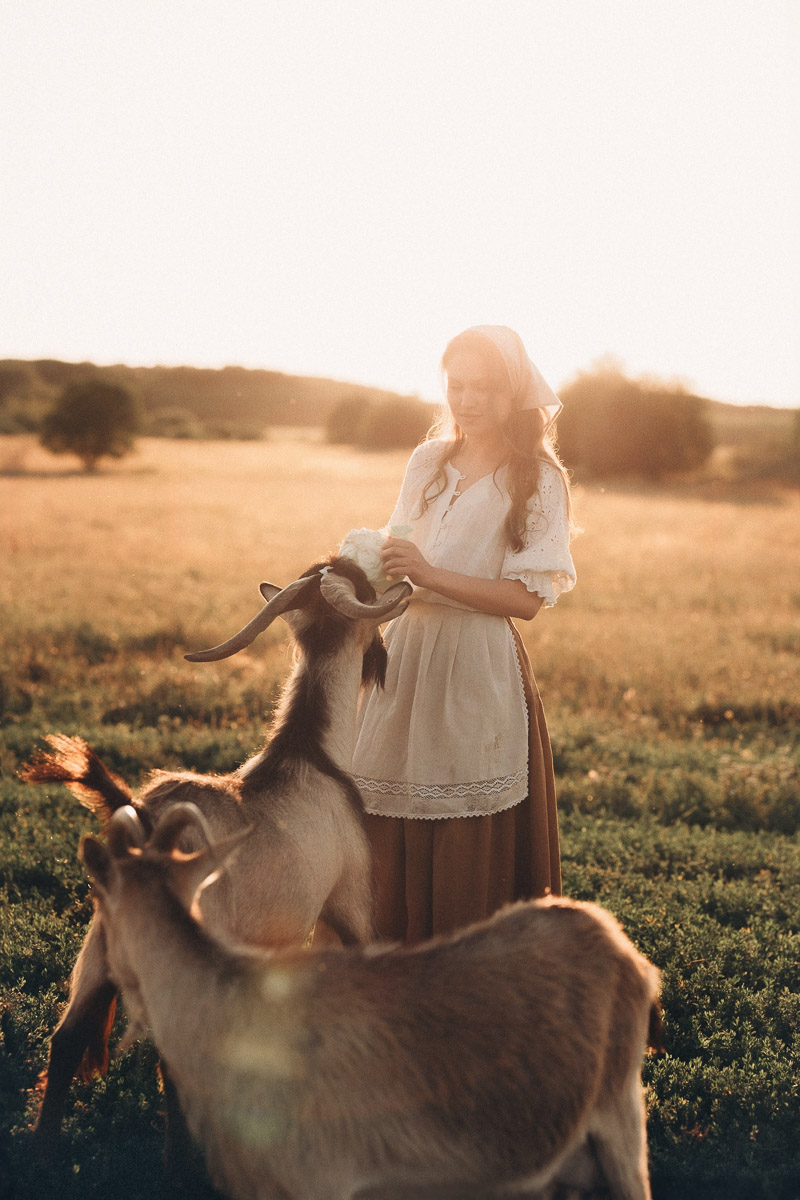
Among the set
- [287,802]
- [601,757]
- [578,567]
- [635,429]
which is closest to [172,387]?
[635,429]

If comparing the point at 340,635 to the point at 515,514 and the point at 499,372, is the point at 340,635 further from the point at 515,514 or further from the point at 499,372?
the point at 499,372

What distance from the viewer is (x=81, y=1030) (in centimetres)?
325

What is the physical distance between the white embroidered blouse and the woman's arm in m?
0.07

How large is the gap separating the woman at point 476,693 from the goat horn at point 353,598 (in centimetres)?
49

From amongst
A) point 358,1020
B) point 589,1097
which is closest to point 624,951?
point 589,1097

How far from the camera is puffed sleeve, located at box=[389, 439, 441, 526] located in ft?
15.4

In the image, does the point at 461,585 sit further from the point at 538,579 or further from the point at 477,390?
the point at 477,390

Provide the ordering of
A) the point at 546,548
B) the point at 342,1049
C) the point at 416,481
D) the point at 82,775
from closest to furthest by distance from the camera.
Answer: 1. the point at 342,1049
2. the point at 82,775
3. the point at 546,548
4. the point at 416,481

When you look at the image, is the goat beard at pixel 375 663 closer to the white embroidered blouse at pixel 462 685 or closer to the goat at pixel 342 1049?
the white embroidered blouse at pixel 462 685

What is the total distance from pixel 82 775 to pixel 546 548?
2.20 metres

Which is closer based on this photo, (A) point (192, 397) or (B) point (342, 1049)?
(B) point (342, 1049)

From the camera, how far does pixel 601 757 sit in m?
8.61

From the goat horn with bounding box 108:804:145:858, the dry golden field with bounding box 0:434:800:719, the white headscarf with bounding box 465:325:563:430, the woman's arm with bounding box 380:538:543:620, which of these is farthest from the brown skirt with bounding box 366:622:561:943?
the dry golden field with bounding box 0:434:800:719

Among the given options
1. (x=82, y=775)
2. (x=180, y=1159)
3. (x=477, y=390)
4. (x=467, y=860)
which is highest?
(x=477, y=390)
